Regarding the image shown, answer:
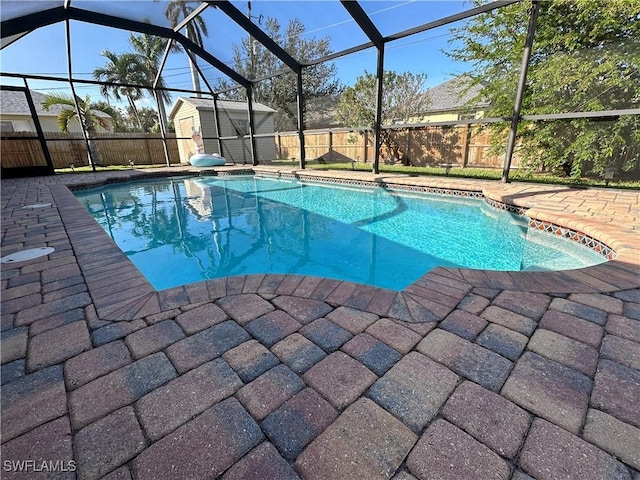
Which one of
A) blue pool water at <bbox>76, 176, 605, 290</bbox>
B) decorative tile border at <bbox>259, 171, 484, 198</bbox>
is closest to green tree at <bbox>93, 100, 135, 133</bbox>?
blue pool water at <bbox>76, 176, 605, 290</bbox>

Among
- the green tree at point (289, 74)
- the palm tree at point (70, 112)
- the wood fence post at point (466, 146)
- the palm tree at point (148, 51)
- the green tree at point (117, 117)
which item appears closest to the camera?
the wood fence post at point (466, 146)

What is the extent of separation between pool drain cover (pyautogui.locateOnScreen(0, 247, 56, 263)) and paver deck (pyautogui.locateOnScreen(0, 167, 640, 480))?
445 mm

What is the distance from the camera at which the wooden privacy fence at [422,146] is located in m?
9.70

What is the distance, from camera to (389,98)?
13.3 meters

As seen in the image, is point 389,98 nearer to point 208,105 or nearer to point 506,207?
point 208,105

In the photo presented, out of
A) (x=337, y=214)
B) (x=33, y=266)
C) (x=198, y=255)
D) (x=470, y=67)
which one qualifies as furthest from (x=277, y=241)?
(x=470, y=67)

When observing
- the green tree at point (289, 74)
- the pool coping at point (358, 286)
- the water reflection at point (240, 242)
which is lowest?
the water reflection at point (240, 242)

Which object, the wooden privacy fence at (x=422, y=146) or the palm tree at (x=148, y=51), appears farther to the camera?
the palm tree at (x=148, y=51)

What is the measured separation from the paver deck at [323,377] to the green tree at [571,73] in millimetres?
5449

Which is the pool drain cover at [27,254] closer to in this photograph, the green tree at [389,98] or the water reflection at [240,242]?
the water reflection at [240,242]

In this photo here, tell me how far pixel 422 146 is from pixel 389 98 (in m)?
3.76

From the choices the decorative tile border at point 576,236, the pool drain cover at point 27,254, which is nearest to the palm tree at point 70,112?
the pool drain cover at point 27,254

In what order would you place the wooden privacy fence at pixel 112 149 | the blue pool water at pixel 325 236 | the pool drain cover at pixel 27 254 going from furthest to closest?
the wooden privacy fence at pixel 112 149 → the blue pool water at pixel 325 236 → the pool drain cover at pixel 27 254

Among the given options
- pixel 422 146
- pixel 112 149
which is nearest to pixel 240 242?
pixel 422 146
